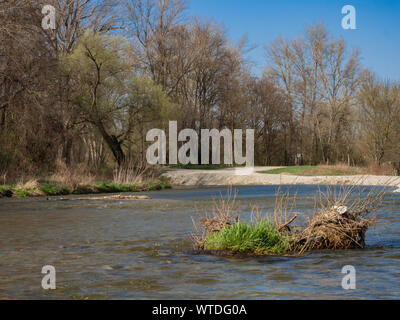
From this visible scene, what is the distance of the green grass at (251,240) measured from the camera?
8.35 meters

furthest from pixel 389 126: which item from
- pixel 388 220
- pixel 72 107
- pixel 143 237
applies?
pixel 143 237

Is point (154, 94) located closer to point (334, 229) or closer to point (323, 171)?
point (323, 171)

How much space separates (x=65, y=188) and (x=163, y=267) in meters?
18.2

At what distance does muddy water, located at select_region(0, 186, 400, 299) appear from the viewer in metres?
6.05

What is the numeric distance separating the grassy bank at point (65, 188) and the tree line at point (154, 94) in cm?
332

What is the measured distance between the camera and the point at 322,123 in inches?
2012

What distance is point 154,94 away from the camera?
3553 centimetres

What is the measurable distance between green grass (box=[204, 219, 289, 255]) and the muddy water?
36 centimetres

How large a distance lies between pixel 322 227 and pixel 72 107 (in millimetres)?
26190
